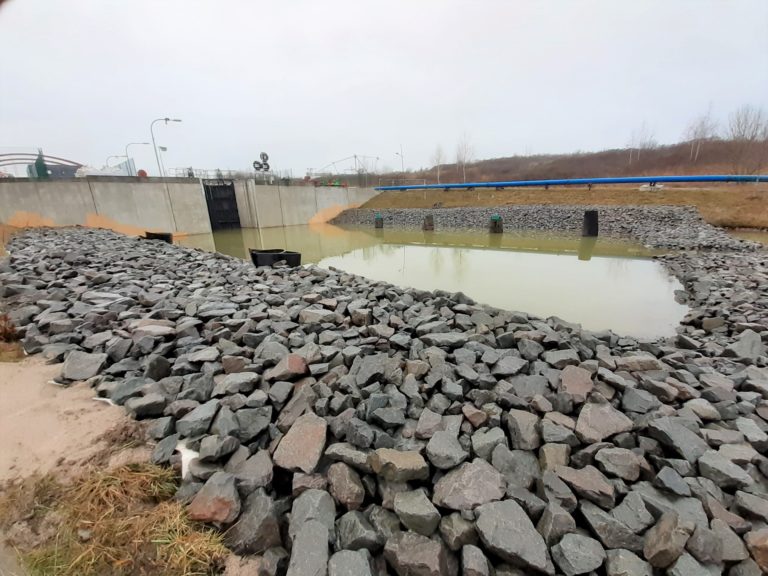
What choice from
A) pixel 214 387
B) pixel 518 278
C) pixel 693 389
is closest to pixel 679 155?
pixel 518 278

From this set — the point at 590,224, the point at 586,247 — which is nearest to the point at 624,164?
the point at 590,224

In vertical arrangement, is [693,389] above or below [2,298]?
below

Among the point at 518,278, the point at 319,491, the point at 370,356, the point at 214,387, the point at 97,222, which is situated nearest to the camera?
the point at 319,491

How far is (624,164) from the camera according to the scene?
3728 cm

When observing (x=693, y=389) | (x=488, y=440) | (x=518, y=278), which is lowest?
(x=518, y=278)

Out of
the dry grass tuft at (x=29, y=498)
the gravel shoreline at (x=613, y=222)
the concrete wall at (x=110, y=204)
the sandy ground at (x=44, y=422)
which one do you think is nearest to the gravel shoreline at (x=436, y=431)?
the sandy ground at (x=44, y=422)

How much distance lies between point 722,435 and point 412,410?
1.76m

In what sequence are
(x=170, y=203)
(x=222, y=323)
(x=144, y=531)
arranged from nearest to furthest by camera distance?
(x=144, y=531), (x=222, y=323), (x=170, y=203)

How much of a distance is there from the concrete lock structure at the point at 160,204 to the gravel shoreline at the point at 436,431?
13.4 metres

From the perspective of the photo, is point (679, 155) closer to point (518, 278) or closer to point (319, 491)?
point (518, 278)

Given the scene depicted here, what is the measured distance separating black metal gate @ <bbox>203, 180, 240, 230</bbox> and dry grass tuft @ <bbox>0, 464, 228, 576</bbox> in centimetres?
2124

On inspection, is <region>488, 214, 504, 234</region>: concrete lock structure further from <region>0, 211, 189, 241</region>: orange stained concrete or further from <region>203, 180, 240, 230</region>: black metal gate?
<region>0, 211, 189, 241</region>: orange stained concrete

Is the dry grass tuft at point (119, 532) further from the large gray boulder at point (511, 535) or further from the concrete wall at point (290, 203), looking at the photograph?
the concrete wall at point (290, 203)

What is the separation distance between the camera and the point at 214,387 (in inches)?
89.7
